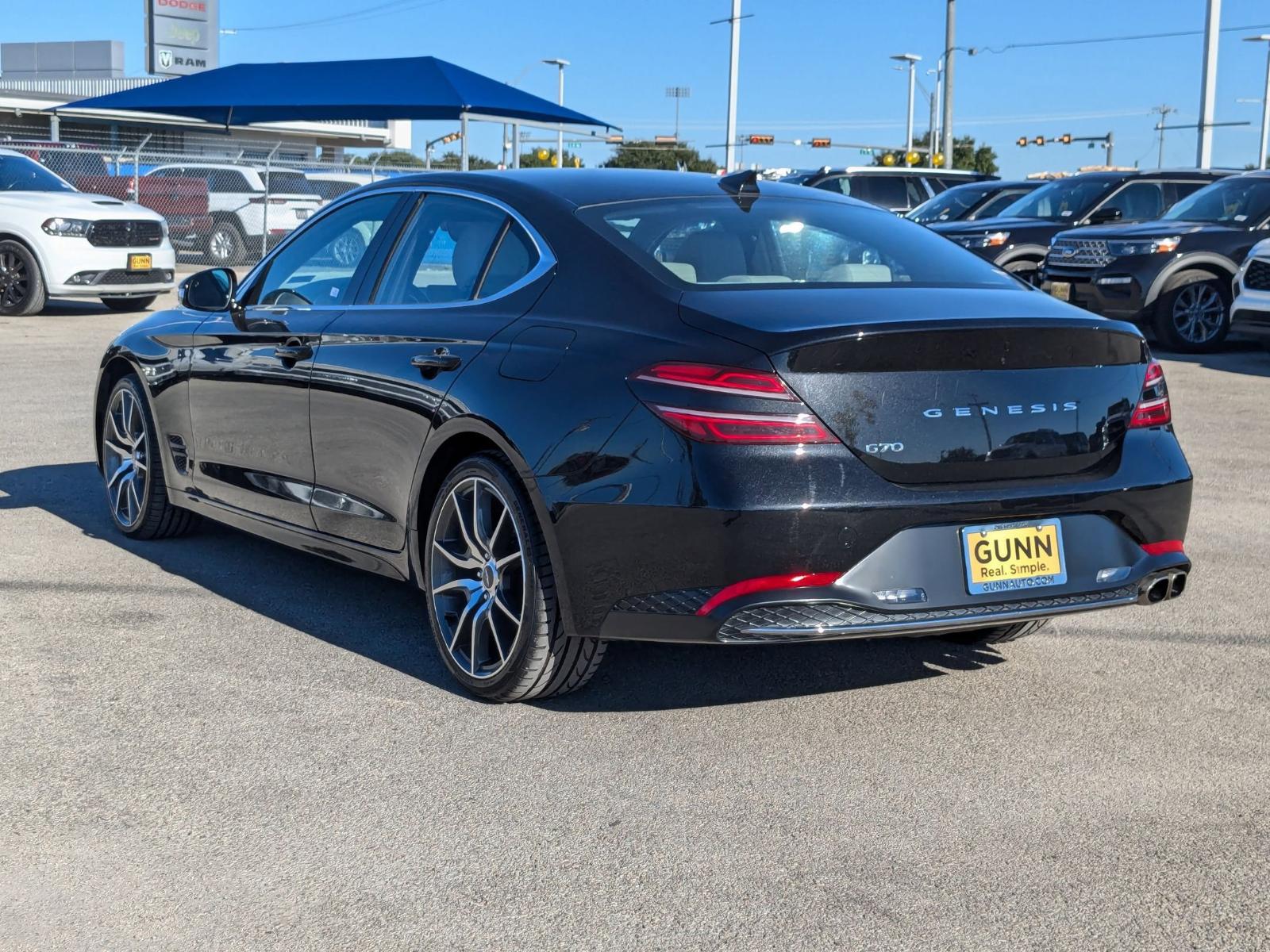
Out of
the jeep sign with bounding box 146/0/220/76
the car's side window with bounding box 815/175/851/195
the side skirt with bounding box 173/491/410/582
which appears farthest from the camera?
the jeep sign with bounding box 146/0/220/76

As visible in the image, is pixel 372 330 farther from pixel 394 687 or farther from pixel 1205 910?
pixel 1205 910

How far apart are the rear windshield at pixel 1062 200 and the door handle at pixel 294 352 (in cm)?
1464

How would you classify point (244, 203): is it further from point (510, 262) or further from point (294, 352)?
point (510, 262)

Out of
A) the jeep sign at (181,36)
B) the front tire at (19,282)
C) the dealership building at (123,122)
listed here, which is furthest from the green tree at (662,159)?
the front tire at (19,282)

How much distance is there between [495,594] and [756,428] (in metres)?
1.03

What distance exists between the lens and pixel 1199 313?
1536 centimetres

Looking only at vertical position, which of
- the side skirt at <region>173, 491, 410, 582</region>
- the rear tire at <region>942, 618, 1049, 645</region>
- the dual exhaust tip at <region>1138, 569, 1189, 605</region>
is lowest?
the rear tire at <region>942, 618, 1049, 645</region>

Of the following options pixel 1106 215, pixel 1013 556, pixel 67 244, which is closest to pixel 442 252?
pixel 1013 556

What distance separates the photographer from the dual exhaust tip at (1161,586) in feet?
14.0

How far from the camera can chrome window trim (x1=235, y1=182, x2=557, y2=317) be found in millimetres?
4516

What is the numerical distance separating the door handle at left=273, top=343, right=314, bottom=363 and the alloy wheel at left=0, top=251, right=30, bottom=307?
12.9 meters

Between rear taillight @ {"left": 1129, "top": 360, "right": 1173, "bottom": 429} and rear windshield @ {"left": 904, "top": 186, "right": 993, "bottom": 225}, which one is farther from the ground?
rear windshield @ {"left": 904, "top": 186, "right": 993, "bottom": 225}

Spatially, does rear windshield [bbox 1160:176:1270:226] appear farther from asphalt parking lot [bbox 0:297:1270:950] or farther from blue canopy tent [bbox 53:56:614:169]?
blue canopy tent [bbox 53:56:614:169]

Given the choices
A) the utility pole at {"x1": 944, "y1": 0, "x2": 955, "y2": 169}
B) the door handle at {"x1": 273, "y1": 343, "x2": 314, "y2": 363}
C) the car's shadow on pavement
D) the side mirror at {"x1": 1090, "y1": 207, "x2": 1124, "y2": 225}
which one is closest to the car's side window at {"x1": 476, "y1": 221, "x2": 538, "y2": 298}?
the door handle at {"x1": 273, "y1": 343, "x2": 314, "y2": 363}
